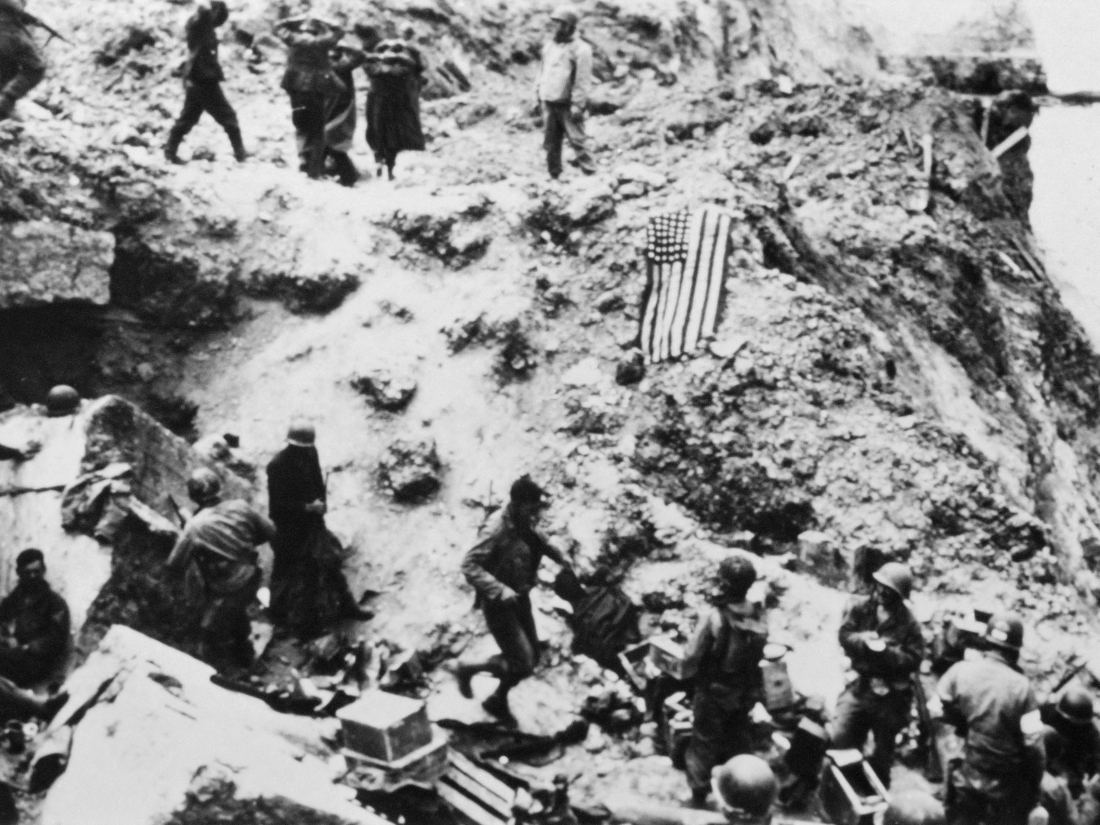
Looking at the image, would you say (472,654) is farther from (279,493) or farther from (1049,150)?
(1049,150)

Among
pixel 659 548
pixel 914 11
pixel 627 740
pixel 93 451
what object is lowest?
pixel 627 740

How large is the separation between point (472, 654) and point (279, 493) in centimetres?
178

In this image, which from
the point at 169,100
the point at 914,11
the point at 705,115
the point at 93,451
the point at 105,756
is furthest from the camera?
the point at 914,11

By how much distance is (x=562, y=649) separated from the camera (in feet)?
23.1

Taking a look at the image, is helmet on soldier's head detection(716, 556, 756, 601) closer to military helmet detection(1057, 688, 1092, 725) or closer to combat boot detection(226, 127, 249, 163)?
military helmet detection(1057, 688, 1092, 725)

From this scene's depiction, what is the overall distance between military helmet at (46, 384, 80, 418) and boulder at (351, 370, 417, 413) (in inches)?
91.0

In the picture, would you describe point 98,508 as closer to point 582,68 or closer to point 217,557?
point 217,557

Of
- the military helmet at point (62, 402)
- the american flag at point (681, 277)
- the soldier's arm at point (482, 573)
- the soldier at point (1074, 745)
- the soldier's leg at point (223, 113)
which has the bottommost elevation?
the soldier at point (1074, 745)

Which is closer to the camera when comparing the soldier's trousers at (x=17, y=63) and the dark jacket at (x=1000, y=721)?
the dark jacket at (x=1000, y=721)

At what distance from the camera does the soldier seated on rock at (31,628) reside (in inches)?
232

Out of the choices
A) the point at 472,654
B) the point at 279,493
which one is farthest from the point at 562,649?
the point at 279,493

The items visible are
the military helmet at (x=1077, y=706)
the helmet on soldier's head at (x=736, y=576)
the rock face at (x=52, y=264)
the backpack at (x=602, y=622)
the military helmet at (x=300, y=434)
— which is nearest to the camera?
the helmet on soldier's head at (x=736, y=576)

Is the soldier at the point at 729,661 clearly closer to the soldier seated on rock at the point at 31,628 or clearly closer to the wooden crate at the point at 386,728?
the wooden crate at the point at 386,728

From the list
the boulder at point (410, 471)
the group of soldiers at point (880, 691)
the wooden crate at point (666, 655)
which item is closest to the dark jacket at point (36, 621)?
the group of soldiers at point (880, 691)
